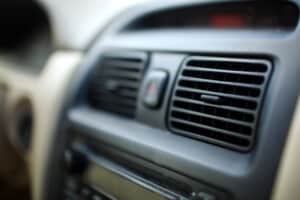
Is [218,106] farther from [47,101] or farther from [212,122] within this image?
[47,101]

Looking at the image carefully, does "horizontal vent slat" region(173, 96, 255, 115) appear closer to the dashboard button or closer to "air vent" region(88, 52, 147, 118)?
the dashboard button

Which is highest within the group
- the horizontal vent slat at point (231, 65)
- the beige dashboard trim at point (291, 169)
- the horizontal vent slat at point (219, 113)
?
the horizontal vent slat at point (231, 65)

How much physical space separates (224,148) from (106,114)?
33cm

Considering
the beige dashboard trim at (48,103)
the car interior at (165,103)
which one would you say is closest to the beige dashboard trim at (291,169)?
the car interior at (165,103)

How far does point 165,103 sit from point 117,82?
0.18 metres

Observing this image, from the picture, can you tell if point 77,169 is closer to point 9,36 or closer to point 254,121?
point 254,121

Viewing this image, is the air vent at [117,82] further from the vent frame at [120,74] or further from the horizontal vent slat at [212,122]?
the horizontal vent slat at [212,122]

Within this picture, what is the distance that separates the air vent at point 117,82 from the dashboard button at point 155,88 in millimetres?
50

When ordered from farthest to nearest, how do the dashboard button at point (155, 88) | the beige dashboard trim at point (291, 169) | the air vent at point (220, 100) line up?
the dashboard button at point (155, 88), the air vent at point (220, 100), the beige dashboard trim at point (291, 169)

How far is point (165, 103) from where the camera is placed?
2.70 feet

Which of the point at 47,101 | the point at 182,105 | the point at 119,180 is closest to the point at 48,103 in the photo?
the point at 47,101

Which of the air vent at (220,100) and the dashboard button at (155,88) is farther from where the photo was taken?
the dashboard button at (155,88)

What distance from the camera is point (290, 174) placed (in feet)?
1.94

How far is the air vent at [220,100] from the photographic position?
0.69 m
